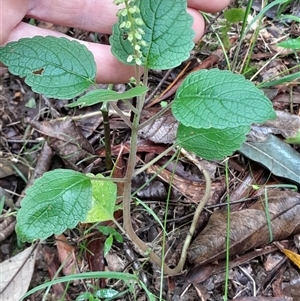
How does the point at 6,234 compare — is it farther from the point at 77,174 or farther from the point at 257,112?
the point at 257,112

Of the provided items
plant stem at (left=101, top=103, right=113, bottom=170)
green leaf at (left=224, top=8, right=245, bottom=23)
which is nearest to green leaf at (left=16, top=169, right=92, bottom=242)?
plant stem at (left=101, top=103, right=113, bottom=170)

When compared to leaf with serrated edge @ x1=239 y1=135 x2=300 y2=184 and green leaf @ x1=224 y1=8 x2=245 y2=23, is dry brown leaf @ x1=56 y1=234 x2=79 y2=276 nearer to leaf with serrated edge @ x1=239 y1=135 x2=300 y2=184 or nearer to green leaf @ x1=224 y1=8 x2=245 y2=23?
leaf with serrated edge @ x1=239 y1=135 x2=300 y2=184

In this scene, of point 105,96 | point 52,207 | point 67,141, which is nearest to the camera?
point 105,96

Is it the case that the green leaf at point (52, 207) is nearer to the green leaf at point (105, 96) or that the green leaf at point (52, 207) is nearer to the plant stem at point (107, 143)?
the green leaf at point (105, 96)

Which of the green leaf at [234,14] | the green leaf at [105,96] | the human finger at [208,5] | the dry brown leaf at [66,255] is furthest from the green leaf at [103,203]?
the green leaf at [234,14]

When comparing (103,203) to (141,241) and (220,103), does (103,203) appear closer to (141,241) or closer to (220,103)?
(141,241)

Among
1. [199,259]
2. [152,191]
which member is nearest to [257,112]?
[199,259]

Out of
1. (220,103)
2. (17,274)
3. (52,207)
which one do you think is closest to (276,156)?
(220,103)
